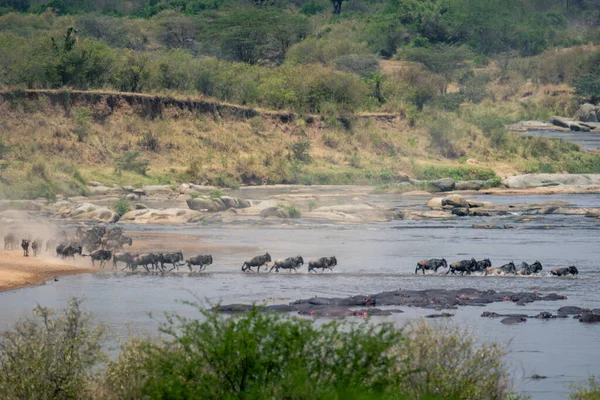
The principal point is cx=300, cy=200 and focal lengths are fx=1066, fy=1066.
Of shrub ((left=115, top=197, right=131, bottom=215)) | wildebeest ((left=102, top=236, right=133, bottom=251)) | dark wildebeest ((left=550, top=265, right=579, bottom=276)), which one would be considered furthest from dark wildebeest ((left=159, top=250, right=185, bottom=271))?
shrub ((left=115, top=197, right=131, bottom=215))

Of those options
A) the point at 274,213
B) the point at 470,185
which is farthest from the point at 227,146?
the point at 274,213

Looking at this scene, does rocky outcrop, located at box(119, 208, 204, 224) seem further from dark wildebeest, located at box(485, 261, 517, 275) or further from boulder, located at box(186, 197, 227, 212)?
dark wildebeest, located at box(485, 261, 517, 275)

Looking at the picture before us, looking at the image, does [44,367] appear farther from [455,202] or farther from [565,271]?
[455,202]

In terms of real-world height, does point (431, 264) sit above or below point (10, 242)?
below

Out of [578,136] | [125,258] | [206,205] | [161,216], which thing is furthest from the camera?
[578,136]

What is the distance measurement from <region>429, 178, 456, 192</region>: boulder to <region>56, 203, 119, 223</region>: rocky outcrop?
1842 centimetres

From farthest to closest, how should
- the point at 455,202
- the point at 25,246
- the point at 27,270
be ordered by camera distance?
the point at 455,202 < the point at 25,246 < the point at 27,270

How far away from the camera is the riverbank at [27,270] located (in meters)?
27.7

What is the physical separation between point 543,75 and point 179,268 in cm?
8077

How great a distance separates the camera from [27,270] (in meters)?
29.3

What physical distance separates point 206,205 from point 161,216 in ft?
10.1

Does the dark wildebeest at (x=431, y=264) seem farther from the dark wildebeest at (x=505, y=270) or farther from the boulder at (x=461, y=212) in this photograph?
the boulder at (x=461, y=212)

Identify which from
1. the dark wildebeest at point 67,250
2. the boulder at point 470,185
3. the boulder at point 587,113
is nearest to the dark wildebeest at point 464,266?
the dark wildebeest at point 67,250

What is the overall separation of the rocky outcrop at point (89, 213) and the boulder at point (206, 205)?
11.9 feet
